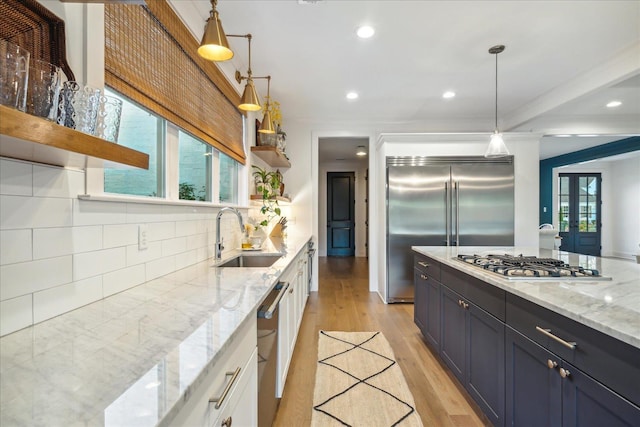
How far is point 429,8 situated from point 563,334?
2.14m

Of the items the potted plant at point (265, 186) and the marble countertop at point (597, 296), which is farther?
the potted plant at point (265, 186)

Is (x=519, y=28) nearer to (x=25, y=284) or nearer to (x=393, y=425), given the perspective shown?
(x=393, y=425)

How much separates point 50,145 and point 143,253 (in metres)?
0.89

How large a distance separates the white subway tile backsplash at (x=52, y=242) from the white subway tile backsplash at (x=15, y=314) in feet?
0.42

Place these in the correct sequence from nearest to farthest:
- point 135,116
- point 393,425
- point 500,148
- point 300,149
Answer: point 135,116 → point 393,425 → point 500,148 → point 300,149

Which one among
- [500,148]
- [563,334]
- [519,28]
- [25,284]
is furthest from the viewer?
[500,148]

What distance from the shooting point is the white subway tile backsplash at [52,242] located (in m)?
0.89

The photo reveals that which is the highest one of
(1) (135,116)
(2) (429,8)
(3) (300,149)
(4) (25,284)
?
(2) (429,8)

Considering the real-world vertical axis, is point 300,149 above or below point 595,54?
below

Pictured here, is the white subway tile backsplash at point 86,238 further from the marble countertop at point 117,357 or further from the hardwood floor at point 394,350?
the hardwood floor at point 394,350

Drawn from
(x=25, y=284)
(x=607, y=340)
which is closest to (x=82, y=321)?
(x=25, y=284)

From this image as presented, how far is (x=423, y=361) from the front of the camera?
2.43 metres

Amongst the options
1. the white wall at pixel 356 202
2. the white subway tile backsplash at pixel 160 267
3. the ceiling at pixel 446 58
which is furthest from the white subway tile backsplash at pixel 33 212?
the white wall at pixel 356 202

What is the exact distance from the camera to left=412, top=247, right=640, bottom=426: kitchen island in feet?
2.98
